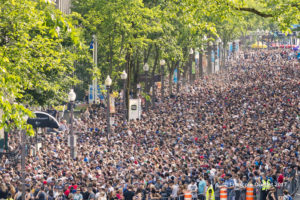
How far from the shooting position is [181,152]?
3134cm

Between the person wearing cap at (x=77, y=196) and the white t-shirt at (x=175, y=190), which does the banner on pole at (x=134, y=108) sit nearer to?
the person wearing cap at (x=77, y=196)

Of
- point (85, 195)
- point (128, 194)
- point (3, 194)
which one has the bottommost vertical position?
point (3, 194)

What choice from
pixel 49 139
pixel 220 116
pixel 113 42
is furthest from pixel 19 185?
pixel 113 42

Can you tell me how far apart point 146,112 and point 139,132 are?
10811mm

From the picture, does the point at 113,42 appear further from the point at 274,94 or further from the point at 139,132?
the point at 274,94

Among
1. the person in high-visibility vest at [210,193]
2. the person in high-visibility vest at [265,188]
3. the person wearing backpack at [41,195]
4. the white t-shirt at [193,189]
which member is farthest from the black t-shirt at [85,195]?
the person in high-visibility vest at [265,188]

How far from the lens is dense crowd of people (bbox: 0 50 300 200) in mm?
21672

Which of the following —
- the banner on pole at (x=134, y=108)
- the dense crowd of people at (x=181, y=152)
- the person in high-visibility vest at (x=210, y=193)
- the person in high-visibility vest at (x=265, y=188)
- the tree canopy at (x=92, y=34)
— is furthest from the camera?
the banner on pole at (x=134, y=108)

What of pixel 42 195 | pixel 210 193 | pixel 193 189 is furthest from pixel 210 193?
pixel 42 195

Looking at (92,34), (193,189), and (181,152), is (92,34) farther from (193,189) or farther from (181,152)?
(193,189)

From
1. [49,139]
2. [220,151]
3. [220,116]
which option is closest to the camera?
[220,151]

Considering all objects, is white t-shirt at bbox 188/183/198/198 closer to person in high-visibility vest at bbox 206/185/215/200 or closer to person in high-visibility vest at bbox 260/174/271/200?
person in high-visibility vest at bbox 206/185/215/200

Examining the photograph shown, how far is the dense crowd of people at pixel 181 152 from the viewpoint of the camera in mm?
21672

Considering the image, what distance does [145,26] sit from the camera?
45719mm
